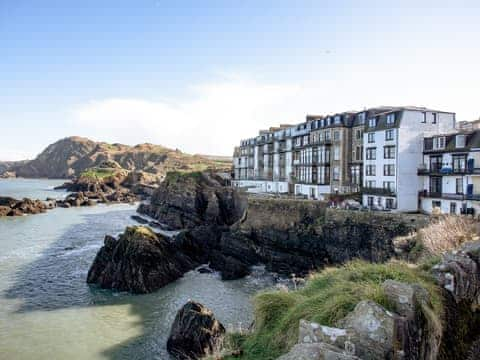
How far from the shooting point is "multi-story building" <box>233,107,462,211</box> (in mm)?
37000

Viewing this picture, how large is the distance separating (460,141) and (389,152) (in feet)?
22.4

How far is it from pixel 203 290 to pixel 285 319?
74.0ft

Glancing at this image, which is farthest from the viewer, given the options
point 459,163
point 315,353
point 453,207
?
point 459,163

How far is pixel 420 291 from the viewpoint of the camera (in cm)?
674

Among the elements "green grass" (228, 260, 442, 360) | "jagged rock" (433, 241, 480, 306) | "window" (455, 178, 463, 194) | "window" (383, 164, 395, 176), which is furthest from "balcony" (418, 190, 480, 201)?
"green grass" (228, 260, 442, 360)

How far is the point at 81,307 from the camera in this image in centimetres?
2533

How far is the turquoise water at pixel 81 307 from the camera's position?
19.7m

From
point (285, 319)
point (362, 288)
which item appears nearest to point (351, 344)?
point (362, 288)

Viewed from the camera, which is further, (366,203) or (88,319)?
(366,203)

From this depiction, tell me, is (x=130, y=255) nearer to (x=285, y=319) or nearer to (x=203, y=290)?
(x=203, y=290)

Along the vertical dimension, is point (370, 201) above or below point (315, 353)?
below

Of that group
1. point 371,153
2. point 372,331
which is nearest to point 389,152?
point 371,153

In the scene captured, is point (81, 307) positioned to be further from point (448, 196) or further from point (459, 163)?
point (459, 163)

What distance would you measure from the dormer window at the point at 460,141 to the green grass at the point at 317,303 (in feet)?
98.1
